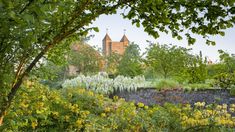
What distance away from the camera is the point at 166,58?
53.2ft

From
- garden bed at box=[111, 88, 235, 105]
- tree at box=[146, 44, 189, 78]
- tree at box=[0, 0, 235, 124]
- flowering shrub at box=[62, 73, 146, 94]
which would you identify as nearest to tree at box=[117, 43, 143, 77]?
tree at box=[146, 44, 189, 78]

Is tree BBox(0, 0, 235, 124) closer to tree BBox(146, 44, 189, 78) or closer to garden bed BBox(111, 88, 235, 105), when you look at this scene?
garden bed BBox(111, 88, 235, 105)

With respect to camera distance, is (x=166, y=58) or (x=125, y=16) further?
(x=166, y=58)

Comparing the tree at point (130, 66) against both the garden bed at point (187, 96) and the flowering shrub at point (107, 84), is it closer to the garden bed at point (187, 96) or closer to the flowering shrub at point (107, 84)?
the flowering shrub at point (107, 84)

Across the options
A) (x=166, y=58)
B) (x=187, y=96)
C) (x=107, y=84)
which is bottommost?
(x=187, y=96)

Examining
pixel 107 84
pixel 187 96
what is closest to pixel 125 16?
pixel 187 96

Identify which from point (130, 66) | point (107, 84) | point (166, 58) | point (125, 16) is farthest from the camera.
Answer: point (130, 66)

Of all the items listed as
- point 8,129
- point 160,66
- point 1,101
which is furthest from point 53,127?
point 160,66

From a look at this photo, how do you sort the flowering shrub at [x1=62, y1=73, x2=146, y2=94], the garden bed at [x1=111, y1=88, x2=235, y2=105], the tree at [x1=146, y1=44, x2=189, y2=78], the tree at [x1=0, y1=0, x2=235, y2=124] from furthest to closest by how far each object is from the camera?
the tree at [x1=146, y1=44, x2=189, y2=78] → the flowering shrub at [x1=62, y1=73, x2=146, y2=94] → the garden bed at [x1=111, y1=88, x2=235, y2=105] → the tree at [x1=0, y1=0, x2=235, y2=124]

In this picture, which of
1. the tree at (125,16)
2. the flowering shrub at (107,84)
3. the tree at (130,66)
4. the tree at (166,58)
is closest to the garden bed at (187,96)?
the flowering shrub at (107,84)

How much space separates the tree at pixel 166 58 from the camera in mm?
15478

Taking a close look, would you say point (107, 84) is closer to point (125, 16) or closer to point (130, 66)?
point (130, 66)

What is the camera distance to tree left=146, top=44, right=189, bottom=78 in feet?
50.8

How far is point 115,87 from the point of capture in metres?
13.4
